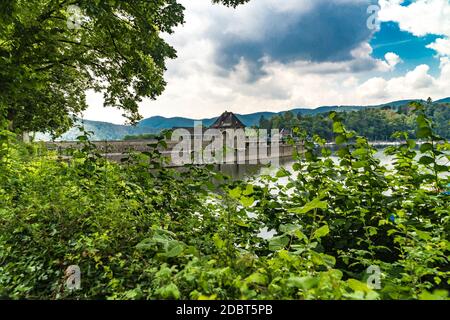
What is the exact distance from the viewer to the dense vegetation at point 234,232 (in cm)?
167

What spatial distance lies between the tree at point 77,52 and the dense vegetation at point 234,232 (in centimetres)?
210

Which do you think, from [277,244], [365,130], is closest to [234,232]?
[277,244]

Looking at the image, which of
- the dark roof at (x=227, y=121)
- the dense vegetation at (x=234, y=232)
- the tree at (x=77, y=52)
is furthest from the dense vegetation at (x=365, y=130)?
the dark roof at (x=227, y=121)

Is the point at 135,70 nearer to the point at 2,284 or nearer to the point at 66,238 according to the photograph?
the point at 66,238

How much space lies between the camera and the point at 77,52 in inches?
543

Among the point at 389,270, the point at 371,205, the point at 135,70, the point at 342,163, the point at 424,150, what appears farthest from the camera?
the point at 135,70

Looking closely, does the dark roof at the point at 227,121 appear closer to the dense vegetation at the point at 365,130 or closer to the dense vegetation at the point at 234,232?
the dense vegetation at the point at 365,130

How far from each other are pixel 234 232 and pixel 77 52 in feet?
45.3

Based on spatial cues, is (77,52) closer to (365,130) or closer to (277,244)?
(365,130)

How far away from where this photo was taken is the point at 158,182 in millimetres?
4152

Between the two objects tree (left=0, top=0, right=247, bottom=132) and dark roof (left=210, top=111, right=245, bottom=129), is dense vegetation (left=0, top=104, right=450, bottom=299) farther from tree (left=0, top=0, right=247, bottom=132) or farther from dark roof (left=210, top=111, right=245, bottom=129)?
dark roof (left=210, top=111, right=245, bottom=129)

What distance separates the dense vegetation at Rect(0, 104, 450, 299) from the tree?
6.89ft
